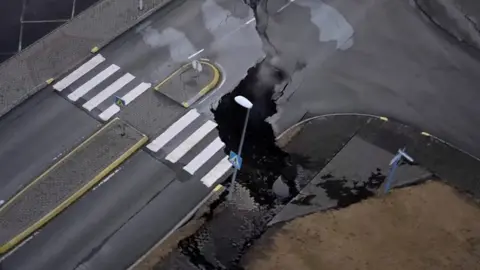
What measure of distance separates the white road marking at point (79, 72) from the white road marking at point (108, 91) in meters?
1.40

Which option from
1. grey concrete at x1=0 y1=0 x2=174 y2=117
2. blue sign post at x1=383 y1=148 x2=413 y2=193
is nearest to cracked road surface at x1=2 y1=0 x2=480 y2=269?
grey concrete at x1=0 y1=0 x2=174 y2=117

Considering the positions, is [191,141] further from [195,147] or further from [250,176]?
[250,176]

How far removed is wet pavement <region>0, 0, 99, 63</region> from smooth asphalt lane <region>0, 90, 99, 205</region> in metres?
3.41

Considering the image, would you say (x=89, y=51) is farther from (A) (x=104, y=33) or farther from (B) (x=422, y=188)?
(B) (x=422, y=188)

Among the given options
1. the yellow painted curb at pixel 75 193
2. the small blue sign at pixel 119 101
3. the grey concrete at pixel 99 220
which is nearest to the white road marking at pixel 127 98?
the small blue sign at pixel 119 101

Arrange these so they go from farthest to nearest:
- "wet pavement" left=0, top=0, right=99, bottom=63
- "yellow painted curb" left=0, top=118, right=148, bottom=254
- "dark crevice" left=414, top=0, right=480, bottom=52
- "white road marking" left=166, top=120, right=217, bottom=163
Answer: "dark crevice" left=414, top=0, right=480, bottom=52
"wet pavement" left=0, top=0, right=99, bottom=63
"white road marking" left=166, top=120, right=217, bottom=163
"yellow painted curb" left=0, top=118, right=148, bottom=254

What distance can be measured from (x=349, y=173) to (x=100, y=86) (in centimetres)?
1112

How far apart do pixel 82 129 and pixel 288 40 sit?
10.0m

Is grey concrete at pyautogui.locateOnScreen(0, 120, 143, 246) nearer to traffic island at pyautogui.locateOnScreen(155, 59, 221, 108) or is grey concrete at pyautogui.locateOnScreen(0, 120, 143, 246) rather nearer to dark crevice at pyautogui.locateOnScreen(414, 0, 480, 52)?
traffic island at pyautogui.locateOnScreen(155, 59, 221, 108)

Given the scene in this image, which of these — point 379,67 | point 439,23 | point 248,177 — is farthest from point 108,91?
point 439,23

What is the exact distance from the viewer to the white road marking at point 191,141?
2591 cm

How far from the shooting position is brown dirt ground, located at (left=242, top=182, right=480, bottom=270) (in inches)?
885

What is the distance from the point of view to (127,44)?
30.1m

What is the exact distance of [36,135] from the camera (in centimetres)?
2645
